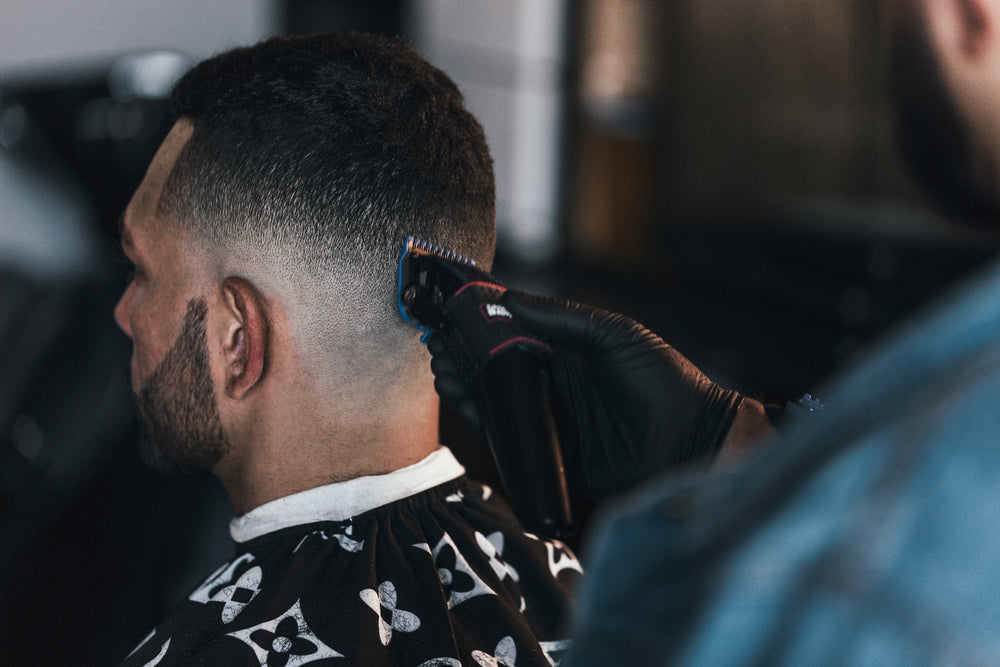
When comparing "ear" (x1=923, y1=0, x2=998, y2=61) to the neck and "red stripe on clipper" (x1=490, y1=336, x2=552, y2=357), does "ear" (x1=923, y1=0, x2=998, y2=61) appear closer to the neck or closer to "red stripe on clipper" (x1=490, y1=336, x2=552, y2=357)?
"red stripe on clipper" (x1=490, y1=336, x2=552, y2=357)

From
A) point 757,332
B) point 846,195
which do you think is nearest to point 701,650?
point 757,332

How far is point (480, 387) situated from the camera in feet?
3.19

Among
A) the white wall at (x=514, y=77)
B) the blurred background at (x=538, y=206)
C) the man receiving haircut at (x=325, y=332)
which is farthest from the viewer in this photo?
the white wall at (x=514, y=77)

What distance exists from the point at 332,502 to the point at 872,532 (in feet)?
2.94

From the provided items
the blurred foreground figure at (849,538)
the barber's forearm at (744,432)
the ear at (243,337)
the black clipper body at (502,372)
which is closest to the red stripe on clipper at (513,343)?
the black clipper body at (502,372)

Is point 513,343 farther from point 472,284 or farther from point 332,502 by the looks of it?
point 332,502

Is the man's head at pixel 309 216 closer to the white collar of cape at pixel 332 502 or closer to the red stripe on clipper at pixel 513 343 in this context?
the white collar of cape at pixel 332 502

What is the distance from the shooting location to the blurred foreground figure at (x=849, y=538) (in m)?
0.37

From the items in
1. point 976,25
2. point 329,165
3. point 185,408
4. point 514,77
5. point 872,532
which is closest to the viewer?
point 872,532

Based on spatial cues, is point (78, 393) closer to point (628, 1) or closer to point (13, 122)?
point (13, 122)

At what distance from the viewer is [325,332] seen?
46.4 inches

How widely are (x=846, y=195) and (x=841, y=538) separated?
4.06 meters

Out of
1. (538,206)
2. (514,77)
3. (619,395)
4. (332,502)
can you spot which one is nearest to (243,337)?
(332,502)

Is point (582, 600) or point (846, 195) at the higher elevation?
point (582, 600)
